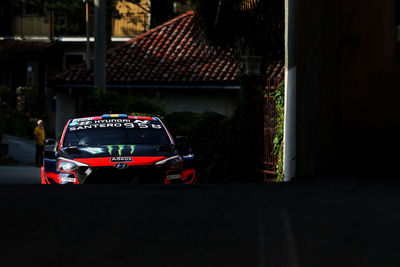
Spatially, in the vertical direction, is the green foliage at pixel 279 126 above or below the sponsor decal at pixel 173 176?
above

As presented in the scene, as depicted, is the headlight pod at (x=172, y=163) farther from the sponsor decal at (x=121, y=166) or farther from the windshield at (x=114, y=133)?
the windshield at (x=114, y=133)

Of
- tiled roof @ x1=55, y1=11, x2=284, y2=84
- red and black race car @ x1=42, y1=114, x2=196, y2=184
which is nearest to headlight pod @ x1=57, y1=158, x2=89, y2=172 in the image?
red and black race car @ x1=42, y1=114, x2=196, y2=184

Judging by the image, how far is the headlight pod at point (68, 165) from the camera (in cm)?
1141

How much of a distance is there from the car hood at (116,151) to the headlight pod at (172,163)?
0.11 metres

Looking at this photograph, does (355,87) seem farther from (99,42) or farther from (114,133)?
(99,42)

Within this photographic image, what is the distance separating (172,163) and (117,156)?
2.51 feet

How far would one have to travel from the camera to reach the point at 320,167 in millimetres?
10992

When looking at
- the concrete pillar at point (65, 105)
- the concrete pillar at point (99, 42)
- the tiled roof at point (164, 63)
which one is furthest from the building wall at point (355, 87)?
the concrete pillar at point (65, 105)

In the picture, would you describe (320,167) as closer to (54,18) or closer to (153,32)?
(153,32)

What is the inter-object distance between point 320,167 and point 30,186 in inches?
142

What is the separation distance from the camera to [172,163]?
11.7m

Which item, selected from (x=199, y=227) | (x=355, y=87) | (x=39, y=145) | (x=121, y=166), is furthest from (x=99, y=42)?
(x=199, y=227)

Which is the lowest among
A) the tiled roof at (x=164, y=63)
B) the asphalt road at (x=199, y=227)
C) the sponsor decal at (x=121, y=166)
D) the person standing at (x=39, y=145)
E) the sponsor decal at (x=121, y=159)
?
the person standing at (x=39, y=145)

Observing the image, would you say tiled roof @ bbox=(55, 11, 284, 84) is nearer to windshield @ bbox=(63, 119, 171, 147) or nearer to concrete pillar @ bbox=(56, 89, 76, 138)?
concrete pillar @ bbox=(56, 89, 76, 138)
